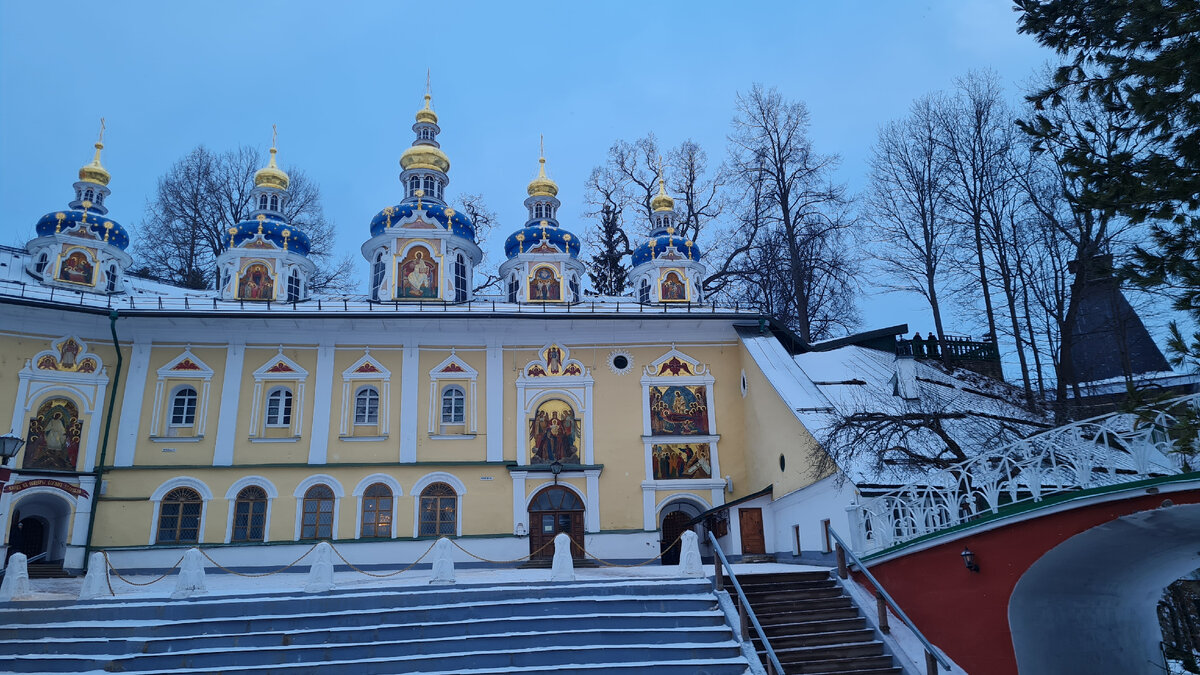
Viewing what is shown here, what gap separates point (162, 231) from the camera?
33438 mm

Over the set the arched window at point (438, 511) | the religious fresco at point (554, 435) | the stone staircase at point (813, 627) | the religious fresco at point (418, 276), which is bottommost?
the stone staircase at point (813, 627)

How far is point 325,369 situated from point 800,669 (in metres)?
15.3

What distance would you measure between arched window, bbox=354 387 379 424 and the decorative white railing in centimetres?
1325

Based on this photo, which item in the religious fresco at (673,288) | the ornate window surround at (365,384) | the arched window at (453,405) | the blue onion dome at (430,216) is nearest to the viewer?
the ornate window surround at (365,384)

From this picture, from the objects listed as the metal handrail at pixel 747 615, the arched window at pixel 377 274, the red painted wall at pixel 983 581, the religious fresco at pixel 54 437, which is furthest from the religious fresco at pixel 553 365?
the red painted wall at pixel 983 581

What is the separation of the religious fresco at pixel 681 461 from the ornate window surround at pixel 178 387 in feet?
38.0

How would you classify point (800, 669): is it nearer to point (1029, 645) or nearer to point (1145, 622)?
point (1029, 645)

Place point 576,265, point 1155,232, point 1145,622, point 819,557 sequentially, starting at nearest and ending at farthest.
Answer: point 1155,232 < point 1145,622 < point 819,557 < point 576,265

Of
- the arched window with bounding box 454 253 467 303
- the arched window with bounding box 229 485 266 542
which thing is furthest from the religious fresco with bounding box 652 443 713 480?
the arched window with bounding box 229 485 266 542

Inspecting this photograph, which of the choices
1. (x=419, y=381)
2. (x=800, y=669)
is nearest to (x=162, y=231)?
(x=419, y=381)

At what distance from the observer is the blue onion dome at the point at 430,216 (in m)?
24.8

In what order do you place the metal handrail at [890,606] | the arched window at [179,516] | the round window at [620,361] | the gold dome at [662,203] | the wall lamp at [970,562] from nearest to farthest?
1. the metal handrail at [890,606]
2. the wall lamp at [970,562]
3. the arched window at [179,516]
4. the round window at [620,361]
5. the gold dome at [662,203]

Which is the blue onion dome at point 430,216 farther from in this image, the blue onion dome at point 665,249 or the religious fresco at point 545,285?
the blue onion dome at point 665,249

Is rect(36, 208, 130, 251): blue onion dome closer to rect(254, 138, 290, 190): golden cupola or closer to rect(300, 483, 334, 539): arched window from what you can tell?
rect(254, 138, 290, 190): golden cupola
